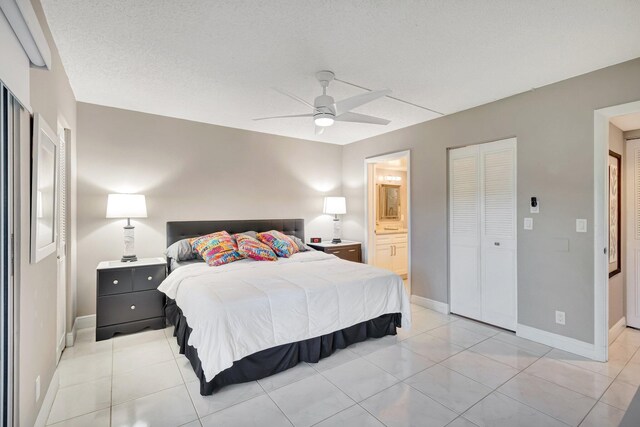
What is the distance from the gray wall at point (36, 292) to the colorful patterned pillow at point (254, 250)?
1831mm

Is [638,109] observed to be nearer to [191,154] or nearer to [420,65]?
[420,65]

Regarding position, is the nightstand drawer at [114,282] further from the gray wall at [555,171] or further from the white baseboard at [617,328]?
the white baseboard at [617,328]

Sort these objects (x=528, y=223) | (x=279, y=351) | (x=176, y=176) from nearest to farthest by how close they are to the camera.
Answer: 1. (x=279, y=351)
2. (x=528, y=223)
3. (x=176, y=176)

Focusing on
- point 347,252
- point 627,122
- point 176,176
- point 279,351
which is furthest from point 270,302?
point 627,122

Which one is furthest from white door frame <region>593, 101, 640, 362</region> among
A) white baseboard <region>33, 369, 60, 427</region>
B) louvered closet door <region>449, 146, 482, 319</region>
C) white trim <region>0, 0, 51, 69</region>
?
white baseboard <region>33, 369, 60, 427</region>

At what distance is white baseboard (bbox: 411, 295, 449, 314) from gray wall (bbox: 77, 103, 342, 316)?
1957 mm

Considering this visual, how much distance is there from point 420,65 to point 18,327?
3.21 m

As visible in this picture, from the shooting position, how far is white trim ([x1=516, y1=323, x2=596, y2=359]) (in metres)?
2.86

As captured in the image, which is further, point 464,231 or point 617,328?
point 464,231

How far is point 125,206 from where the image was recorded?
11.4ft

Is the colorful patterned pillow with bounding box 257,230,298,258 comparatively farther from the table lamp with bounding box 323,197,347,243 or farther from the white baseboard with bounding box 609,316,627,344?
the white baseboard with bounding box 609,316,627,344

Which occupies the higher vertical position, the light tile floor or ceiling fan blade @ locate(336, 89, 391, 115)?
ceiling fan blade @ locate(336, 89, 391, 115)

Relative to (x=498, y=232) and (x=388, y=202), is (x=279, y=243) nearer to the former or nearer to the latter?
(x=498, y=232)

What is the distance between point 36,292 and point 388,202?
530 cm
